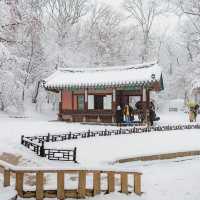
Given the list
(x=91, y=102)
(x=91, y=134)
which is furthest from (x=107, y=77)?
(x=91, y=134)

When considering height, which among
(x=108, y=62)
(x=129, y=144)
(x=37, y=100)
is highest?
(x=108, y=62)

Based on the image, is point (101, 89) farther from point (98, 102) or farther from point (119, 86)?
point (119, 86)

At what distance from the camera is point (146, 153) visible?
17.0 meters

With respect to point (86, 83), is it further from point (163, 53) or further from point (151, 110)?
point (163, 53)

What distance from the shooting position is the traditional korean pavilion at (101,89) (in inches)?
1156

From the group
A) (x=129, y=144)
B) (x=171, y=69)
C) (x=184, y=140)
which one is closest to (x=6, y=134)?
(x=129, y=144)

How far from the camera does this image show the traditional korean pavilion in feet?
96.3

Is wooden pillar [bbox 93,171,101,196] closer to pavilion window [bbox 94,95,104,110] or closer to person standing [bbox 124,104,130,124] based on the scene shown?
person standing [bbox 124,104,130,124]

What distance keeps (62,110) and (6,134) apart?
11.1m

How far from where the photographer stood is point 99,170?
10.1m

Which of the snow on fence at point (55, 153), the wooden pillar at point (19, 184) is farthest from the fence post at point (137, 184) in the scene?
the snow on fence at point (55, 153)

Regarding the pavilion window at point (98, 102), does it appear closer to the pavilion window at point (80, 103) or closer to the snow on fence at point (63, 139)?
the pavilion window at point (80, 103)

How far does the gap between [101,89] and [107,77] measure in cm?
Result: 109

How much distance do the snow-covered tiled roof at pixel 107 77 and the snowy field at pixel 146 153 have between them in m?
6.07
